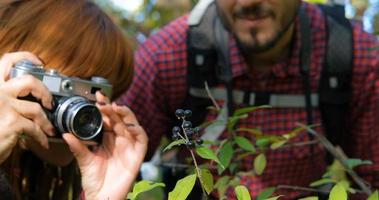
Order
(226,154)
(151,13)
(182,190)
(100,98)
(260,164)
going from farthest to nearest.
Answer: (151,13) < (100,98) < (260,164) < (226,154) < (182,190)

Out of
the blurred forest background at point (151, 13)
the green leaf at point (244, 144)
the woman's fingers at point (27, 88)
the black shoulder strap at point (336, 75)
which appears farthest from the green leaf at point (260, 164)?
the blurred forest background at point (151, 13)

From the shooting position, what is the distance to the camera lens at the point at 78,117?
179 centimetres

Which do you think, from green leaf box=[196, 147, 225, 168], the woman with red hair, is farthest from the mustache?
green leaf box=[196, 147, 225, 168]

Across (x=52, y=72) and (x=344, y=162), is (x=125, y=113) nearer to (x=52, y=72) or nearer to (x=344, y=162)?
(x=52, y=72)

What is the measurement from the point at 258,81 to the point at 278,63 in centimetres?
11

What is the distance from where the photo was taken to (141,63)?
2508 mm

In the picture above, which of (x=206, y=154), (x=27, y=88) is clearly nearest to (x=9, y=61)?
(x=27, y=88)

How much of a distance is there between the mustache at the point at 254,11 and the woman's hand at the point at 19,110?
2.71 feet

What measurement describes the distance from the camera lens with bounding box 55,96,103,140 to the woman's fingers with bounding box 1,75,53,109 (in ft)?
0.19

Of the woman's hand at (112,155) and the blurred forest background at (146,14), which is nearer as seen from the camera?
the woman's hand at (112,155)

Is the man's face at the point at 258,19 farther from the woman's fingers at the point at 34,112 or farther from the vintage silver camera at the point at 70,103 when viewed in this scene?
the woman's fingers at the point at 34,112

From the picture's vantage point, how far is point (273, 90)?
97.5 inches

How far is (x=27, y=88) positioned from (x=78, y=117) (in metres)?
0.16

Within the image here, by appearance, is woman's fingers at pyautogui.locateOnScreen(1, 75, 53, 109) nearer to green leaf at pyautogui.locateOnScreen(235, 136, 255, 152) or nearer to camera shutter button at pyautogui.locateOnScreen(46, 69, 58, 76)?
camera shutter button at pyautogui.locateOnScreen(46, 69, 58, 76)
